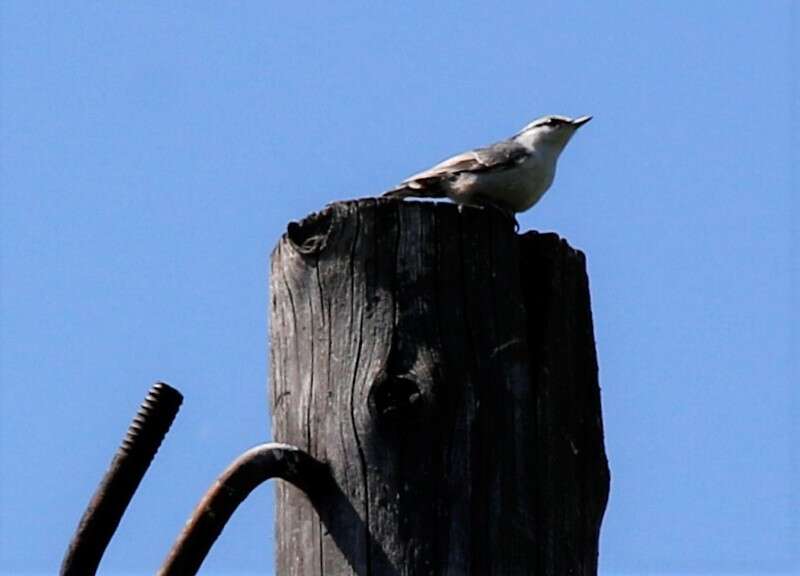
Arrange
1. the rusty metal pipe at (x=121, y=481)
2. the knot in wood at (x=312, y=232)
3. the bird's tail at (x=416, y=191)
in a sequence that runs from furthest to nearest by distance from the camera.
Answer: the bird's tail at (x=416, y=191) → the knot in wood at (x=312, y=232) → the rusty metal pipe at (x=121, y=481)

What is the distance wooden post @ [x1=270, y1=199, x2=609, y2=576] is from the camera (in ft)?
12.6

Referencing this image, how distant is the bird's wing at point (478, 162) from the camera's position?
21.9 feet

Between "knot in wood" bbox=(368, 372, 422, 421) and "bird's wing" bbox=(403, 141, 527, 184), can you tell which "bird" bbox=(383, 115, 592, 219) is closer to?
"bird's wing" bbox=(403, 141, 527, 184)

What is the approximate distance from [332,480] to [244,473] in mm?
224

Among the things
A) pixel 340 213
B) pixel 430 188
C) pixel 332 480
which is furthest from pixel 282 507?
→ pixel 430 188

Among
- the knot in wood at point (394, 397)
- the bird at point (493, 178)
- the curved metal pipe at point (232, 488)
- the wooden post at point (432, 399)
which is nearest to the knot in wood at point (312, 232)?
the wooden post at point (432, 399)

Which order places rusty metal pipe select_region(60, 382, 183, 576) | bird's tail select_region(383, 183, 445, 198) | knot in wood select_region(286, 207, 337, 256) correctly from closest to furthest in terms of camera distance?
rusty metal pipe select_region(60, 382, 183, 576), knot in wood select_region(286, 207, 337, 256), bird's tail select_region(383, 183, 445, 198)

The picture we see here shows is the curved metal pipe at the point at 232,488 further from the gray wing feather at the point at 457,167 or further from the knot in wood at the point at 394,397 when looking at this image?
the gray wing feather at the point at 457,167

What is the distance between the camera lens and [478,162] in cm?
677

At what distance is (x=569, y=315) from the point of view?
167 inches

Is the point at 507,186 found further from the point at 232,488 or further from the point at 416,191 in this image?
the point at 232,488

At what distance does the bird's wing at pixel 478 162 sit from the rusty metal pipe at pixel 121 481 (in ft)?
9.86

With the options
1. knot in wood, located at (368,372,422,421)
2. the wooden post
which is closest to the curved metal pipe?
the wooden post

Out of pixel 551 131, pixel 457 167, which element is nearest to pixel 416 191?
pixel 457 167
